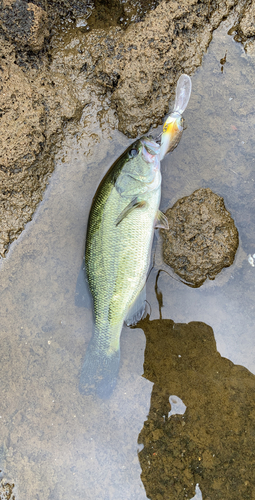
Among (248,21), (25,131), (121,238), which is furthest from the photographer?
(248,21)

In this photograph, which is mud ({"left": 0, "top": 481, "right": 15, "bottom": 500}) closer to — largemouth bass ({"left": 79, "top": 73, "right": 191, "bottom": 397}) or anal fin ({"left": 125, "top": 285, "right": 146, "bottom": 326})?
largemouth bass ({"left": 79, "top": 73, "right": 191, "bottom": 397})

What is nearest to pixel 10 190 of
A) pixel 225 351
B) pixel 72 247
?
pixel 72 247

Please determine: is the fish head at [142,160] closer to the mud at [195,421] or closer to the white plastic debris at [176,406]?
the mud at [195,421]

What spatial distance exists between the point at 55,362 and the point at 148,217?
1.75m

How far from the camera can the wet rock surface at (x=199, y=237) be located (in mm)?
2971

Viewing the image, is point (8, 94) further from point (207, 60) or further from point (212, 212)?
point (212, 212)

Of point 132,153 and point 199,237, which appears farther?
point 199,237

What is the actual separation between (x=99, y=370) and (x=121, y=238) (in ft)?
4.26

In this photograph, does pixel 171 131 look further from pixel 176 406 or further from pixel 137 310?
pixel 176 406

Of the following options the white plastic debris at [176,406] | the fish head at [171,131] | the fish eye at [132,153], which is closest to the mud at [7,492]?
the white plastic debris at [176,406]

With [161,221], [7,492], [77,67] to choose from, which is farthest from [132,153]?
[7,492]

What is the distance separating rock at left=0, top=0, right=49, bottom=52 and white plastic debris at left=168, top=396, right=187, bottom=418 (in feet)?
11.9

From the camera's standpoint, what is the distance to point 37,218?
329cm

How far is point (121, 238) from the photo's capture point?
2.79 metres
